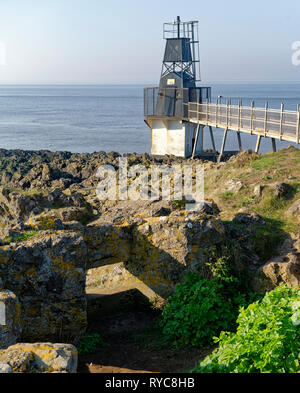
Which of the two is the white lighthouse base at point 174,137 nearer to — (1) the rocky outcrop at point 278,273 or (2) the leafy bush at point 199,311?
(1) the rocky outcrop at point 278,273

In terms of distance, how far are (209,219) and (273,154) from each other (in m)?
8.98

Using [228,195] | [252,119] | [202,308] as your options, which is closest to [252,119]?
[252,119]

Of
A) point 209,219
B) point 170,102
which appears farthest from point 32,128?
point 209,219

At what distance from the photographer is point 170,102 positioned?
129 feet

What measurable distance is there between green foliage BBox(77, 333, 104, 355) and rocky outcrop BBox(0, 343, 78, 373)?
11.5 ft

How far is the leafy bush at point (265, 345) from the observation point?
19.7 feet

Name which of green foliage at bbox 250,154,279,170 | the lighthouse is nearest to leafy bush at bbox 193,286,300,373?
green foliage at bbox 250,154,279,170

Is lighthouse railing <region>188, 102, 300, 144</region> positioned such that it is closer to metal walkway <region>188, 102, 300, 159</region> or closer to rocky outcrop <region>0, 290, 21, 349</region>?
metal walkway <region>188, 102, 300, 159</region>

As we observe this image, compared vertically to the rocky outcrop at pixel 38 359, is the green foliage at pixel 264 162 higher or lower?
higher

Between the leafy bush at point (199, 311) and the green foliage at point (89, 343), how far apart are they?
1.23 metres

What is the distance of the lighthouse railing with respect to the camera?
2266 cm

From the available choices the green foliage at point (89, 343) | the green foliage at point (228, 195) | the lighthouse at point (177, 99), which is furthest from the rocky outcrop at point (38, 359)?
the lighthouse at point (177, 99)

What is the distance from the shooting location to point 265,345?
6.20 meters

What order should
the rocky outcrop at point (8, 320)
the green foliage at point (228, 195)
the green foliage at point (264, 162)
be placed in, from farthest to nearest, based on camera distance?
the green foliage at point (264, 162) < the green foliage at point (228, 195) < the rocky outcrop at point (8, 320)
